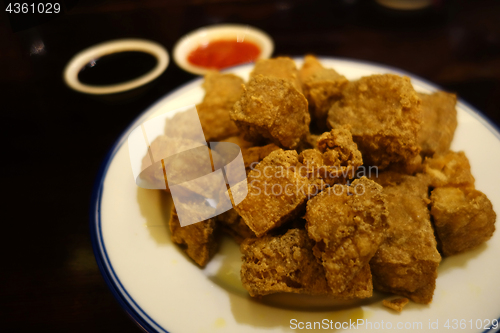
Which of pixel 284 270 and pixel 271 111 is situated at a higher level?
pixel 271 111

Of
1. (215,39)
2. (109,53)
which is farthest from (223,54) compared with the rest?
(109,53)

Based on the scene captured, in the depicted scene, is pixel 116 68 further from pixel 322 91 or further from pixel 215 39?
pixel 322 91

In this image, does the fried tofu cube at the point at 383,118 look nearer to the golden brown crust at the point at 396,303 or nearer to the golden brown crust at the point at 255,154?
the golden brown crust at the point at 255,154

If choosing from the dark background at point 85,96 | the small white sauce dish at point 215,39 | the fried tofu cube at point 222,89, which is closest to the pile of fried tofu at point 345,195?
the fried tofu cube at point 222,89

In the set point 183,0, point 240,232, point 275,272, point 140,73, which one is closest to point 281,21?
point 183,0

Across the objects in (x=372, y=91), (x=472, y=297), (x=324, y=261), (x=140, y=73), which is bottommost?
(x=472, y=297)

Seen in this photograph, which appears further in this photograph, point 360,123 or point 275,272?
point 360,123

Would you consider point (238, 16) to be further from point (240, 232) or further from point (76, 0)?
point (240, 232)
